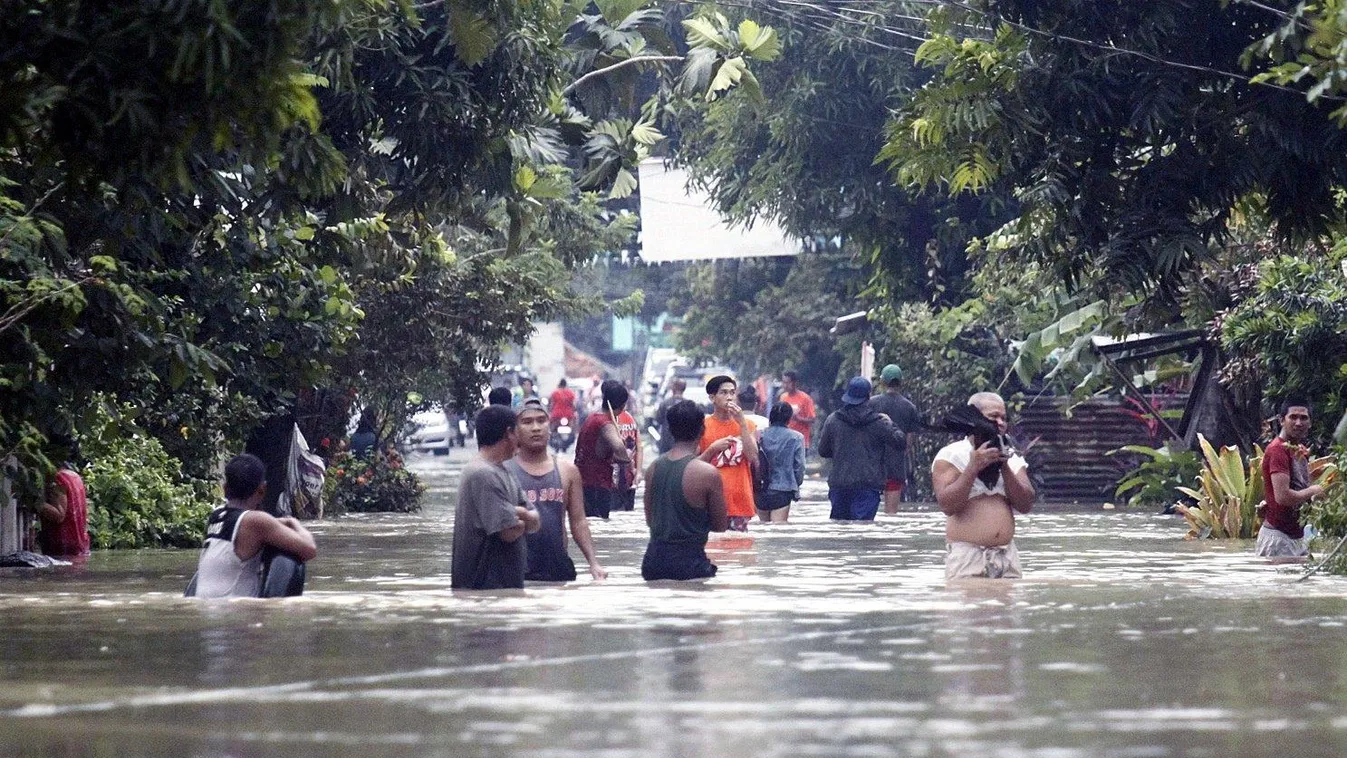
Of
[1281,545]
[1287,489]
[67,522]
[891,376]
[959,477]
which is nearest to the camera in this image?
[959,477]

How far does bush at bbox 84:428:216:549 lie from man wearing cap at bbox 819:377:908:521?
6825 mm

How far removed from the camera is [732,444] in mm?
20094

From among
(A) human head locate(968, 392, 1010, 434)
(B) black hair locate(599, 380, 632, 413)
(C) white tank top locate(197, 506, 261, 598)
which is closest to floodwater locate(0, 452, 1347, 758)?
(C) white tank top locate(197, 506, 261, 598)

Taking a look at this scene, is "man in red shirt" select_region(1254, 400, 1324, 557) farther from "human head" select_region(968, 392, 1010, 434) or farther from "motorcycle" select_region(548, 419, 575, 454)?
"motorcycle" select_region(548, 419, 575, 454)

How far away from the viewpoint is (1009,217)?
3534cm

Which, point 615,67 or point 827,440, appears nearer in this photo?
point 615,67

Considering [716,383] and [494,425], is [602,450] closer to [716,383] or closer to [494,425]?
[716,383]

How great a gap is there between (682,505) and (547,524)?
0.82 metres

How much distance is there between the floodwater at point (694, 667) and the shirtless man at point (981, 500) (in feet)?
0.51

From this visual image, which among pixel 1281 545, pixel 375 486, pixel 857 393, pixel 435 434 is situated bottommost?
pixel 1281 545

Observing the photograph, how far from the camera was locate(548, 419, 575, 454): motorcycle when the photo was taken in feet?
174

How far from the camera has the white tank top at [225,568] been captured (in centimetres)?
1266

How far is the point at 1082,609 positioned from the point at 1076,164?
201 inches

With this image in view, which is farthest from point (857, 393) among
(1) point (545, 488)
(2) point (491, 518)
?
(2) point (491, 518)
